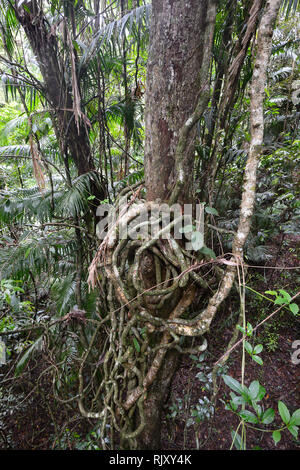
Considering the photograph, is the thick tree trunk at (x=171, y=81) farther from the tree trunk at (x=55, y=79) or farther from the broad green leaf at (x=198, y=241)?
the tree trunk at (x=55, y=79)

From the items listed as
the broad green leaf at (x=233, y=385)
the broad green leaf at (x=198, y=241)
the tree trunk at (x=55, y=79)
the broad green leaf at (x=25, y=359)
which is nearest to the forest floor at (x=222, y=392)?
the broad green leaf at (x=25, y=359)

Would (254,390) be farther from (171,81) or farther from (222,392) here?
(171,81)

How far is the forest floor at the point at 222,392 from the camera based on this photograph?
57.6 inches

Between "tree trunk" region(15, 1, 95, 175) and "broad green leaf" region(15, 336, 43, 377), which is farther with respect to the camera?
"broad green leaf" region(15, 336, 43, 377)

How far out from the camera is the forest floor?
1.46 meters

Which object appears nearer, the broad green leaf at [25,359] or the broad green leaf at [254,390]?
the broad green leaf at [254,390]

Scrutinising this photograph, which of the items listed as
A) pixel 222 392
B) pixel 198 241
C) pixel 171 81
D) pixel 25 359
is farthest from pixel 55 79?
pixel 222 392

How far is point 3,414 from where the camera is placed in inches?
75.0

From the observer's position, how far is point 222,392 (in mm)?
1523

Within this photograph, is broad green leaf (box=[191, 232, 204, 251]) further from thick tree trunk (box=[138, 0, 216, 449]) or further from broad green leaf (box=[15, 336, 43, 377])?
broad green leaf (box=[15, 336, 43, 377])

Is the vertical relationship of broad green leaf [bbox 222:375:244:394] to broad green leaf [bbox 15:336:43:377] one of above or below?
above

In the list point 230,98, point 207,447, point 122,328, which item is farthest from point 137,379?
point 230,98

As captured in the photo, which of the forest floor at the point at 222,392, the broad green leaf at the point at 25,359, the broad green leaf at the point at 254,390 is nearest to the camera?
the broad green leaf at the point at 254,390

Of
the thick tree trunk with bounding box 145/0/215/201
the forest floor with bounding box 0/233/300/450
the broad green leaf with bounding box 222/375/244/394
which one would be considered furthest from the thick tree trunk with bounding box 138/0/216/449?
the forest floor with bounding box 0/233/300/450
